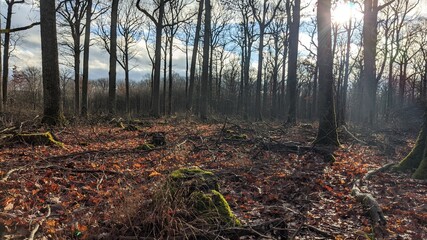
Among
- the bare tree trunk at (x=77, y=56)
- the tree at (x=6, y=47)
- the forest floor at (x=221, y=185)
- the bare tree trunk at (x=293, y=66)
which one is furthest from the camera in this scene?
the bare tree trunk at (x=77, y=56)

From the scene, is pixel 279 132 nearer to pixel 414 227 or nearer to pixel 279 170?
pixel 279 170

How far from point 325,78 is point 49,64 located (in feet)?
29.0

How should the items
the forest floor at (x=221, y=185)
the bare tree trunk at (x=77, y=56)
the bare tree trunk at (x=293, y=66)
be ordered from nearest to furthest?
1. the forest floor at (x=221, y=185)
2. the bare tree trunk at (x=293, y=66)
3. the bare tree trunk at (x=77, y=56)

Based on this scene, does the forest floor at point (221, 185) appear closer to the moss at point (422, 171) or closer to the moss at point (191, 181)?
the moss at point (422, 171)

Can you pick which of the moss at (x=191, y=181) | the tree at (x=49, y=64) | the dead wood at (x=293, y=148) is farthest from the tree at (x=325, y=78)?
the tree at (x=49, y=64)

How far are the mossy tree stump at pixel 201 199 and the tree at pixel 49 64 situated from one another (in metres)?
7.74

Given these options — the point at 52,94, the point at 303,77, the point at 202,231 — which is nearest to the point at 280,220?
the point at 202,231

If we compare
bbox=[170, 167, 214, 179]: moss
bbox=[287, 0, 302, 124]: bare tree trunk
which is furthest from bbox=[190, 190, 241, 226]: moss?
bbox=[287, 0, 302, 124]: bare tree trunk

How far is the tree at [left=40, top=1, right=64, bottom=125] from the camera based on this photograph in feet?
33.8

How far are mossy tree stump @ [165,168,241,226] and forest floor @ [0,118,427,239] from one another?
438 mm

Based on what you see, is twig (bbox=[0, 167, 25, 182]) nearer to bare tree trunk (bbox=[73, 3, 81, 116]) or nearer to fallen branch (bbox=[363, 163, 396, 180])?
fallen branch (bbox=[363, 163, 396, 180])

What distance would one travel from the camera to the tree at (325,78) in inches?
376

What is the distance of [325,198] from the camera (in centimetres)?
532

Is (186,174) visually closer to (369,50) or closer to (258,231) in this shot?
(258,231)
